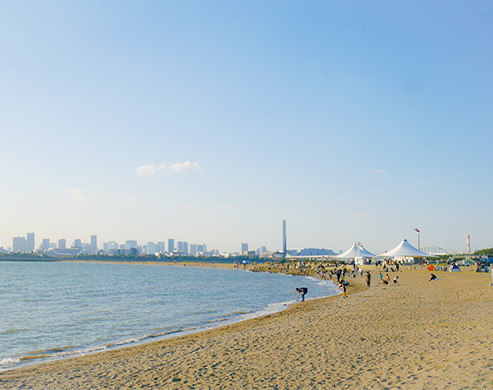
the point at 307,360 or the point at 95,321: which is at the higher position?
the point at 307,360

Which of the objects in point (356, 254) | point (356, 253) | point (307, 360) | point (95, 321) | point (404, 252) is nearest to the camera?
point (307, 360)

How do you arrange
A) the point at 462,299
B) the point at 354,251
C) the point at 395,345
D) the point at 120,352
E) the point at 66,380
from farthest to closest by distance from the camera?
the point at 354,251 → the point at 462,299 → the point at 120,352 → the point at 395,345 → the point at 66,380

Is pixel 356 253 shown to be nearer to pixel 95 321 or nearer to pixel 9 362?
pixel 95 321

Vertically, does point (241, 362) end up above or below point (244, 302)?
above

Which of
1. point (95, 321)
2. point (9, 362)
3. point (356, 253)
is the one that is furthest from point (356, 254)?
point (9, 362)

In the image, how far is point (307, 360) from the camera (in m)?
10.4

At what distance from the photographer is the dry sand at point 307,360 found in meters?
8.42

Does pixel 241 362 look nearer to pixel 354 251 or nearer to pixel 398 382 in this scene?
pixel 398 382

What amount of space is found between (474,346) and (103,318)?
19280mm

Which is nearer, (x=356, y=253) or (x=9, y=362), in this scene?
(x=9, y=362)

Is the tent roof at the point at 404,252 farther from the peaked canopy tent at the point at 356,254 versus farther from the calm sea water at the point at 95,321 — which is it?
the calm sea water at the point at 95,321

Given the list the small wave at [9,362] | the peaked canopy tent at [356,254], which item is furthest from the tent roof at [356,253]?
the small wave at [9,362]

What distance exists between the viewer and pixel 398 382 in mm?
7945

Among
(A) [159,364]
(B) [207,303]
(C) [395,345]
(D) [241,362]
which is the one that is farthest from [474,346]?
(B) [207,303]
